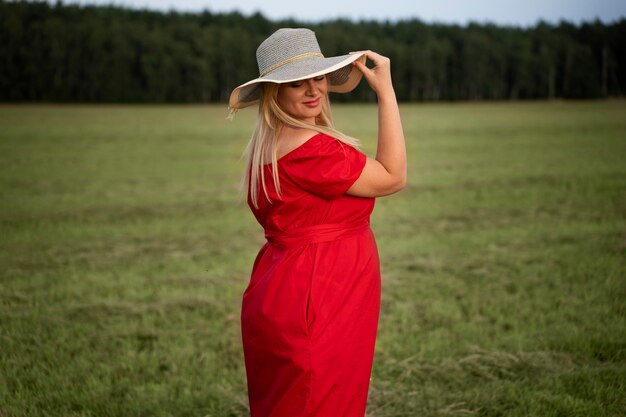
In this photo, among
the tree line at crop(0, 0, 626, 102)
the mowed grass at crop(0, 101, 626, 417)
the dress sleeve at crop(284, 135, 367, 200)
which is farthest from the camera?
the tree line at crop(0, 0, 626, 102)

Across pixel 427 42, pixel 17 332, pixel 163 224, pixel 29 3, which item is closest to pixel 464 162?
pixel 163 224

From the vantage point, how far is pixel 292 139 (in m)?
2.36

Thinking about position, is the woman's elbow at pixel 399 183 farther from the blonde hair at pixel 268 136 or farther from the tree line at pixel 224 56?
the tree line at pixel 224 56

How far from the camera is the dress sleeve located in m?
2.28

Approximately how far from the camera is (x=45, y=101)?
6519 centimetres

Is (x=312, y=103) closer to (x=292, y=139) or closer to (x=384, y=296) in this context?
(x=292, y=139)

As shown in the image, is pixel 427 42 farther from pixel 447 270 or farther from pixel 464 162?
pixel 447 270

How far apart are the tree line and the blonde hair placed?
6767cm

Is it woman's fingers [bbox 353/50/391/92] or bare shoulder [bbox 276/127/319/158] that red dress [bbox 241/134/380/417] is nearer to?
bare shoulder [bbox 276/127/319/158]

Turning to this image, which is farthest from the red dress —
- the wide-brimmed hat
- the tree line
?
the tree line

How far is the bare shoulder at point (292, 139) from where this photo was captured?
7.67ft

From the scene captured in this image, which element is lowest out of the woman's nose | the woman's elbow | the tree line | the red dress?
the red dress

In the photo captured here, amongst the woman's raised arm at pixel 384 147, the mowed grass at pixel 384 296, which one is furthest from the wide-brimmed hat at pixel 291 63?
the mowed grass at pixel 384 296

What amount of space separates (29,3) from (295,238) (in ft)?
263
